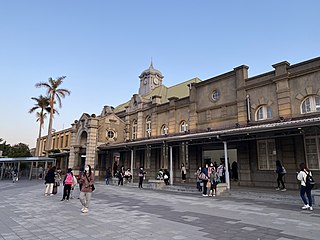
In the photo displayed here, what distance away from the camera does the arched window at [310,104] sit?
45.9 ft

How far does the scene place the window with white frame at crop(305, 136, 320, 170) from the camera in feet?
43.4

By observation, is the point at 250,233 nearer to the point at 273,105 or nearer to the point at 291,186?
the point at 291,186

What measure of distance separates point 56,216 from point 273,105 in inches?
552

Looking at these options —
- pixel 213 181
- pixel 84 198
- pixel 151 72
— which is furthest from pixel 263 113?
pixel 151 72

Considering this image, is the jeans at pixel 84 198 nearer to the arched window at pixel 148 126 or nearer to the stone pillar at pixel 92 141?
the arched window at pixel 148 126

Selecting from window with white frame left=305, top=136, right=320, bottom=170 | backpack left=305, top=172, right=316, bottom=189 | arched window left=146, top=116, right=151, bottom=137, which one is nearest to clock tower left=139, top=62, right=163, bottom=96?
arched window left=146, top=116, right=151, bottom=137

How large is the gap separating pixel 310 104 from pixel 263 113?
2872 mm

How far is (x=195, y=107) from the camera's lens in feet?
68.3

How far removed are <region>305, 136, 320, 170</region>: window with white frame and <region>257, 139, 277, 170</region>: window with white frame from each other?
5.92 ft

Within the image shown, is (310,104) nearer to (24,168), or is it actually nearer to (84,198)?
(84,198)

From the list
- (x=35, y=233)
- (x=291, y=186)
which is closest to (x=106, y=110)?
(x=291, y=186)

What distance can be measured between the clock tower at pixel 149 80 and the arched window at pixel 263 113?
81.5ft

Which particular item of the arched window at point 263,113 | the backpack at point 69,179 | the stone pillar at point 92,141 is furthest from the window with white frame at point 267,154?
the stone pillar at point 92,141

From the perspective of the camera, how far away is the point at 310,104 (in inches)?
559
